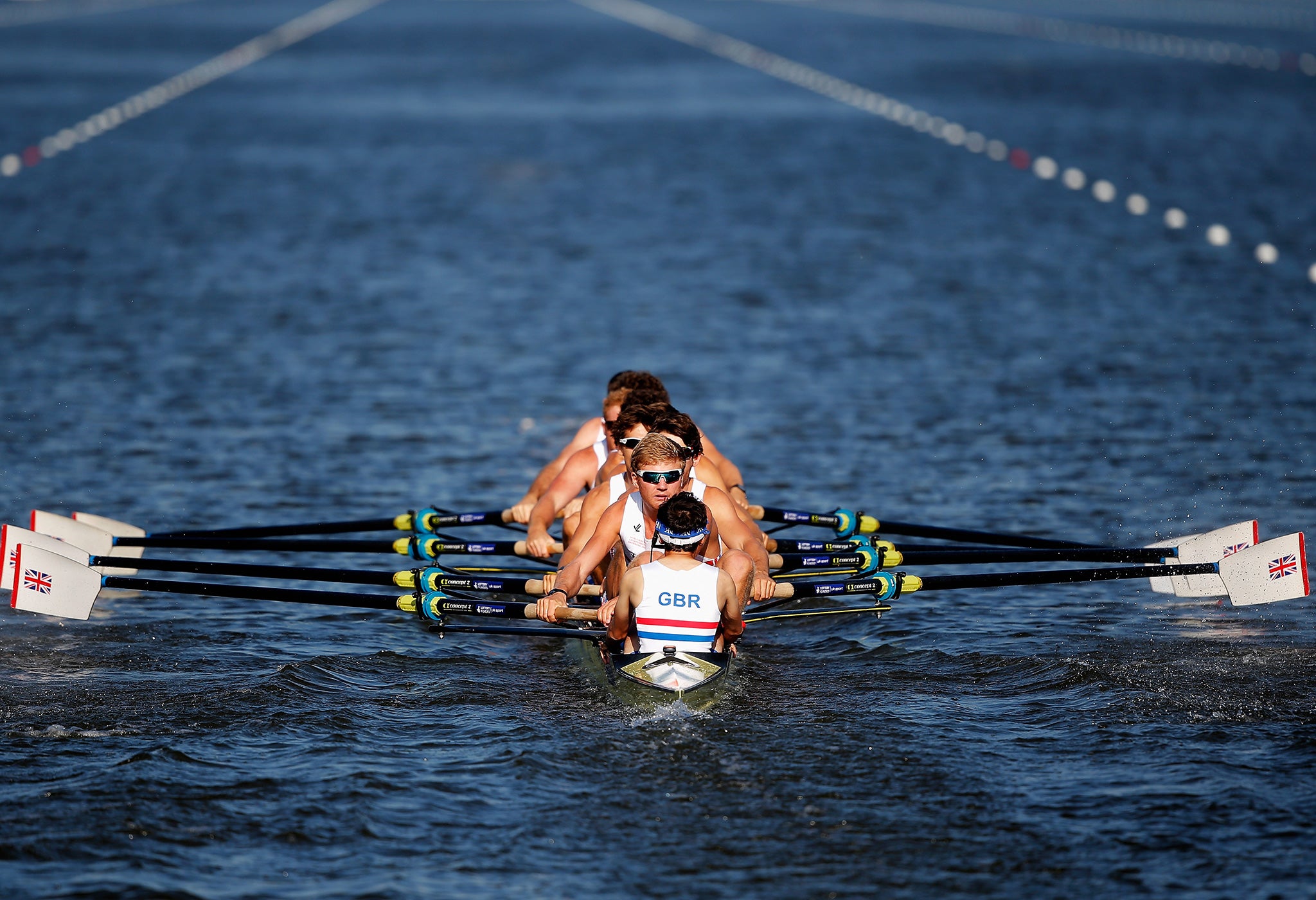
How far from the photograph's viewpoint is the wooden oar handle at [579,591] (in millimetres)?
12656

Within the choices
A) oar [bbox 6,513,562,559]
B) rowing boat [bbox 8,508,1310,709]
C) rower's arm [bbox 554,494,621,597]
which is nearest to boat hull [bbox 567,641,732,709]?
rowing boat [bbox 8,508,1310,709]

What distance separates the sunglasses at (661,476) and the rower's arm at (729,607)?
72cm

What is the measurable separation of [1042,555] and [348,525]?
20.0 feet

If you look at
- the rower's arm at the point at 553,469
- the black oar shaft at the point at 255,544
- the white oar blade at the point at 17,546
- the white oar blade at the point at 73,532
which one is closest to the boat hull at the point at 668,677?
the rower's arm at the point at 553,469

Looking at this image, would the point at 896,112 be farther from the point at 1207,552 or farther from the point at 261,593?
the point at 261,593

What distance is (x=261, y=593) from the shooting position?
524 inches

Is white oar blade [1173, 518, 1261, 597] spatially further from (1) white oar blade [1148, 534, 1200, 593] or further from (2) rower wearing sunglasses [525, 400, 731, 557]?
(2) rower wearing sunglasses [525, 400, 731, 557]

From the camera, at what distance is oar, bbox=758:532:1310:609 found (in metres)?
12.9

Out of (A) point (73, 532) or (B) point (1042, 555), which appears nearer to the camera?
(B) point (1042, 555)

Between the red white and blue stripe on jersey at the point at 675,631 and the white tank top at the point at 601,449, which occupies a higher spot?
the white tank top at the point at 601,449

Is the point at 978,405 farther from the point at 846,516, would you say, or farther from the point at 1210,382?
the point at 846,516

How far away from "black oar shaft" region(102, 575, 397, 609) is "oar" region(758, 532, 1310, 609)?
9.78 feet

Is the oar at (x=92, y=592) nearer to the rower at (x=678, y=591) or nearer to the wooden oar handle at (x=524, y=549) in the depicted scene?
the wooden oar handle at (x=524, y=549)

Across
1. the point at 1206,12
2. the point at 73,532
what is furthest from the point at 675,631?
the point at 1206,12
